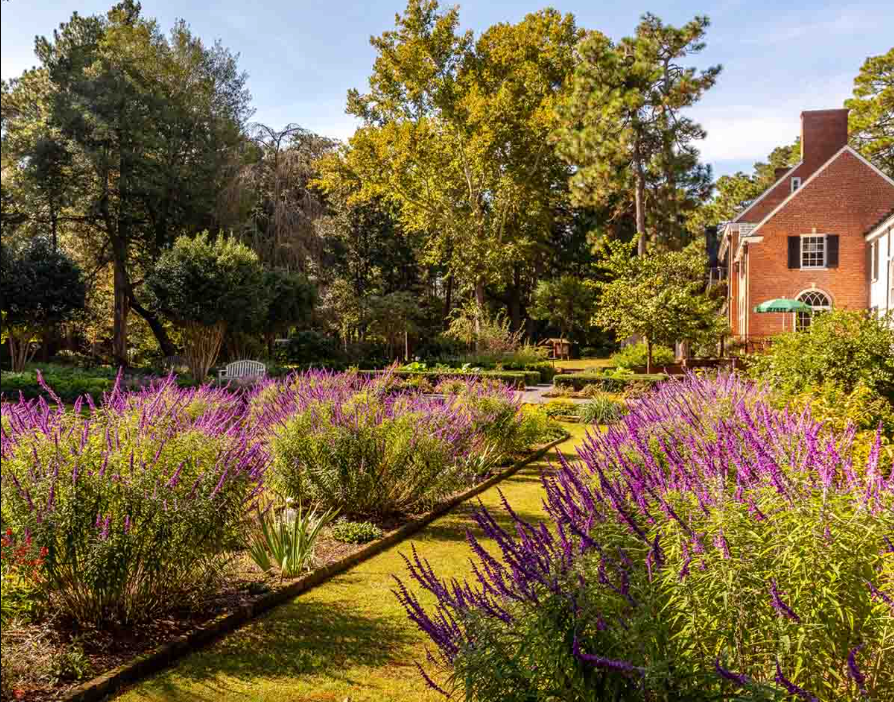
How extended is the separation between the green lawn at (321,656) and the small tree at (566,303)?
32467 millimetres

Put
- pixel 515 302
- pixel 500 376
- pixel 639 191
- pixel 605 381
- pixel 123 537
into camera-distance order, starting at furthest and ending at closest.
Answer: pixel 515 302, pixel 639 191, pixel 500 376, pixel 605 381, pixel 123 537

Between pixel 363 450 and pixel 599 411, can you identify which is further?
pixel 599 411

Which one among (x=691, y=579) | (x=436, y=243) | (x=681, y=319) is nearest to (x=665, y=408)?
(x=691, y=579)

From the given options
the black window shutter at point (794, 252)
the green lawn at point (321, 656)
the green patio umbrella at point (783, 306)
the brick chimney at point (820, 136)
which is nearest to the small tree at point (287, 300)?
the green patio umbrella at point (783, 306)

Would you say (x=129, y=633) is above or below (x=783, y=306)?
below

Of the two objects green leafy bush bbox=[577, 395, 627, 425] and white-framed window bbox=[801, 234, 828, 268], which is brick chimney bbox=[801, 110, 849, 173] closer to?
white-framed window bbox=[801, 234, 828, 268]

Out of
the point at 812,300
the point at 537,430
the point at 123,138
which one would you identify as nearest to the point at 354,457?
the point at 537,430

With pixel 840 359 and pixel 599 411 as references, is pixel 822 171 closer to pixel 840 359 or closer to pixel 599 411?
pixel 599 411

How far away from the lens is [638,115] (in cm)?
3050

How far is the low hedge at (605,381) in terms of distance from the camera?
64.6 ft

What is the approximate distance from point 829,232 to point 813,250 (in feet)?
2.85

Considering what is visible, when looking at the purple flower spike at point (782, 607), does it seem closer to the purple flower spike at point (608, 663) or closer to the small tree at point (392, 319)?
the purple flower spike at point (608, 663)

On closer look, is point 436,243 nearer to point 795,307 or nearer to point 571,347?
point 571,347

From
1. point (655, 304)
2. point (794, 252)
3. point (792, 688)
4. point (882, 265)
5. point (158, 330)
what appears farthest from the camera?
point (158, 330)
